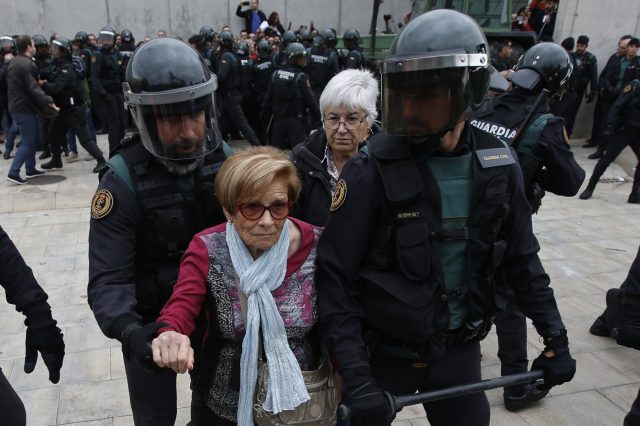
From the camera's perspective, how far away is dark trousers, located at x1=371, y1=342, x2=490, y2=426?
1854 millimetres

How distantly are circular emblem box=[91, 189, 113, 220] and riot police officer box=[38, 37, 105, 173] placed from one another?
6416 mm

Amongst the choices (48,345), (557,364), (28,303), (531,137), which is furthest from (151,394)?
(531,137)

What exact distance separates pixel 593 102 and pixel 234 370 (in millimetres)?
10672

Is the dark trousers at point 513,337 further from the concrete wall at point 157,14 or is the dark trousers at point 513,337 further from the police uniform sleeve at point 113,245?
the concrete wall at point 157,14

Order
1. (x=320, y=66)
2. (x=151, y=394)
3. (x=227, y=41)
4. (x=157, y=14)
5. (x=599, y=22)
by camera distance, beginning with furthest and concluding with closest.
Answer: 1. (x=157, y=14)
2. (x=599, y=22)
3. (x=227, y=41)
4. (x=320, y=66)
5. (x=151, y=394)

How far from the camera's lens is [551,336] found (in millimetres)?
1860

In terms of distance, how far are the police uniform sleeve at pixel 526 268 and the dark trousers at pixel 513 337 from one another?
1.20 meters

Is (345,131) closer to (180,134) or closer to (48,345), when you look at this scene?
(180,134)

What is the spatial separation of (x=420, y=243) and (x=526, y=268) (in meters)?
0.49

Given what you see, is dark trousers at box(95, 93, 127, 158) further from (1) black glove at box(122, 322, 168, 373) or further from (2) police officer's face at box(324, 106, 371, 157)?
(1) black glove at box(122, 322, 168, 373)

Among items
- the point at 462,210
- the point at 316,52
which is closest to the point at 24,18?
the point at 316,52

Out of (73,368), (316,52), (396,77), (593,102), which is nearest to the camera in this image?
(396,77)

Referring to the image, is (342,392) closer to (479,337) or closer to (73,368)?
Answer: (479,337)

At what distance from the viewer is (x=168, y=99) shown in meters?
1.78
